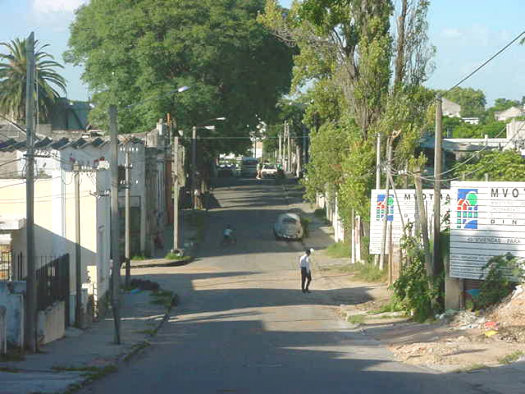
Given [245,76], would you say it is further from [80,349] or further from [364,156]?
[80,349]

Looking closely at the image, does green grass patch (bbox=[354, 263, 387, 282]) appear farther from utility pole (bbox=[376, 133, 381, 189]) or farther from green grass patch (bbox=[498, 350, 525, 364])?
green grass patch (bbox=[498, 350, 525, 364])

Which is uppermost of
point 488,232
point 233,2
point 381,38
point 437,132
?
point 233,2

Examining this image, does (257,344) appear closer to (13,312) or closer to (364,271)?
(13,312)

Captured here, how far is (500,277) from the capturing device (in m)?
23.6

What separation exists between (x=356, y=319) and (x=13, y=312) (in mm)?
12042

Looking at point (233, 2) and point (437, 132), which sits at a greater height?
point (233, 2)

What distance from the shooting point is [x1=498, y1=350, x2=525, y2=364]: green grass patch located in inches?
691

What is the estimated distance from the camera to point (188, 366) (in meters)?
18.9

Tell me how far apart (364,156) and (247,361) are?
24.9 meters

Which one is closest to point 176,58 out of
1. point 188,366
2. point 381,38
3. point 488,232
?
point 381,38

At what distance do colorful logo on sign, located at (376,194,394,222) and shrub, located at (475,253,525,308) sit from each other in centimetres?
1281

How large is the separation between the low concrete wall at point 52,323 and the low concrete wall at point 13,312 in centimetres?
121

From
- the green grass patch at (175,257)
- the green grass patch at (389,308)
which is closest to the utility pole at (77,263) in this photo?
the green grass patch at (389,308)

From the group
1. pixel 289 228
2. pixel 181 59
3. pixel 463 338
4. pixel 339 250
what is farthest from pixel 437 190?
pixel 181 59
